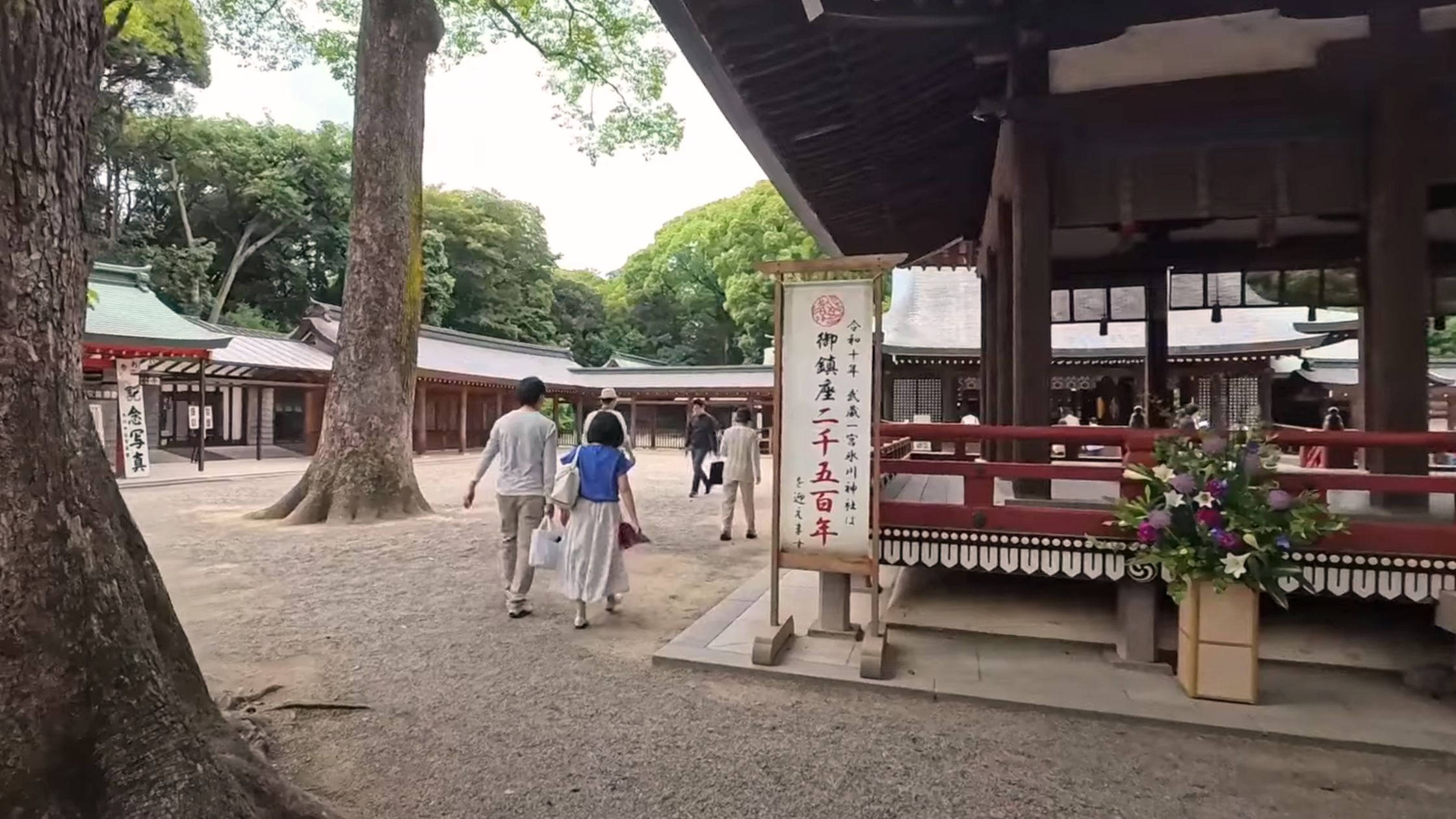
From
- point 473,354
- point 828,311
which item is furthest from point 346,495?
point 473,354

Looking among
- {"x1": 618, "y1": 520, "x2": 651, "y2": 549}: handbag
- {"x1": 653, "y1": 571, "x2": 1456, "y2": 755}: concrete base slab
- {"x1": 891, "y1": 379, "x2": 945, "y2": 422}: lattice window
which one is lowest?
{"x1": 653, "y1": 571, "x2": 1456, "y2": 755}: concrete base slab

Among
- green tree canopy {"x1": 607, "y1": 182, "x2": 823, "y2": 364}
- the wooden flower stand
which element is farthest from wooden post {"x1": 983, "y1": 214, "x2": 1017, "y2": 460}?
green tree canopy {"x1": 607, "y1": 182, "x2": 823, "y2": 364}

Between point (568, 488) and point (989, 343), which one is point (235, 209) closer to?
point (989, 343)

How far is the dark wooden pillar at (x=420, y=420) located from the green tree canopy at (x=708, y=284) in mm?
16247

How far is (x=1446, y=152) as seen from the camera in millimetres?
4137

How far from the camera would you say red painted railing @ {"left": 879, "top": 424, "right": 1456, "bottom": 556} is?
375 centimetres

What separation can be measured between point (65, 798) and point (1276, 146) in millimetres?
6252

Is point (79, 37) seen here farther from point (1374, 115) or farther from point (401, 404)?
point (401, 404)

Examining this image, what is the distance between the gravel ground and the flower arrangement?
77 cm

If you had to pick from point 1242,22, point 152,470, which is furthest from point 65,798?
point 152,470

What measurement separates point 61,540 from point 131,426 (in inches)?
694

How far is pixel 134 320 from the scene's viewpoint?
18750 millimetres

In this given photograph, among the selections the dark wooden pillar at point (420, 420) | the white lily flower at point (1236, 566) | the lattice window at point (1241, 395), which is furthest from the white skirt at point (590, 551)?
the dark wooden pillar at point (420, 420)

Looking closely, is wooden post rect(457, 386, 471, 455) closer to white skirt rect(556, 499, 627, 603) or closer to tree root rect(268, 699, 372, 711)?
white skirt rect(556, 499, 627, 603)
